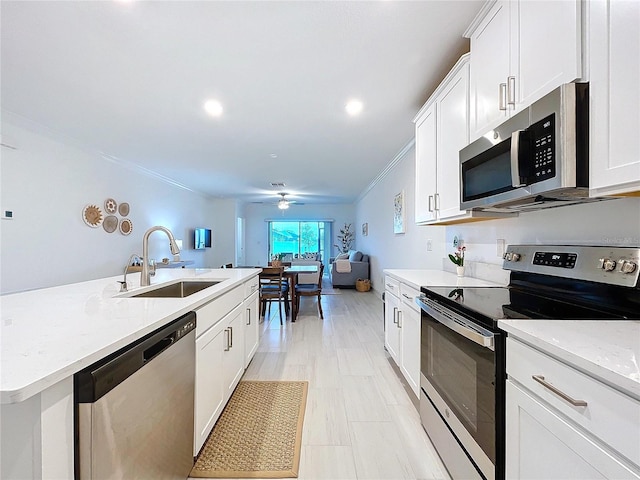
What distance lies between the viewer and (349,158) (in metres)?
4.82

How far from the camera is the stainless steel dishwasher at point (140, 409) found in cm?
80

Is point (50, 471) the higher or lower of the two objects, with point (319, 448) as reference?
higher

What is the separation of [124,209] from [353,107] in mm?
4357

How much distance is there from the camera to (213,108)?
117 inches

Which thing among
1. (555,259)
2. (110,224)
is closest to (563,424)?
(555,259)

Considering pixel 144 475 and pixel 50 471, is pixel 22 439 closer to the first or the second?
pixel 50 471

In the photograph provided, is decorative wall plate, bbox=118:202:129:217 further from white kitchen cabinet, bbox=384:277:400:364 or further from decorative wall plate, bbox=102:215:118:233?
white kitchen cabinet, bbox=384:277:400:364

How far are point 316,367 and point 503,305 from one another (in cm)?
197

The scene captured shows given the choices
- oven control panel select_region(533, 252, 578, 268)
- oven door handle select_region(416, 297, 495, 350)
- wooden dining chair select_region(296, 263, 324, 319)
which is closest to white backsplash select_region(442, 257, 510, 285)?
oven control panel select_region(533, 252, 578, 268)

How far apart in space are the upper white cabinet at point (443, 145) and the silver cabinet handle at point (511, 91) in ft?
1.39

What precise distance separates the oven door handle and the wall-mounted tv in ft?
24.0

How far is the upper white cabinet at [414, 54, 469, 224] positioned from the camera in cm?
196

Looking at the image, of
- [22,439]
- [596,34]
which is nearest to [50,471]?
[22,439]

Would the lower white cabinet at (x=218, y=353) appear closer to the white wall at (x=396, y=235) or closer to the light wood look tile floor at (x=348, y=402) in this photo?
the light wood look tile floor at (x=348, y=402)
